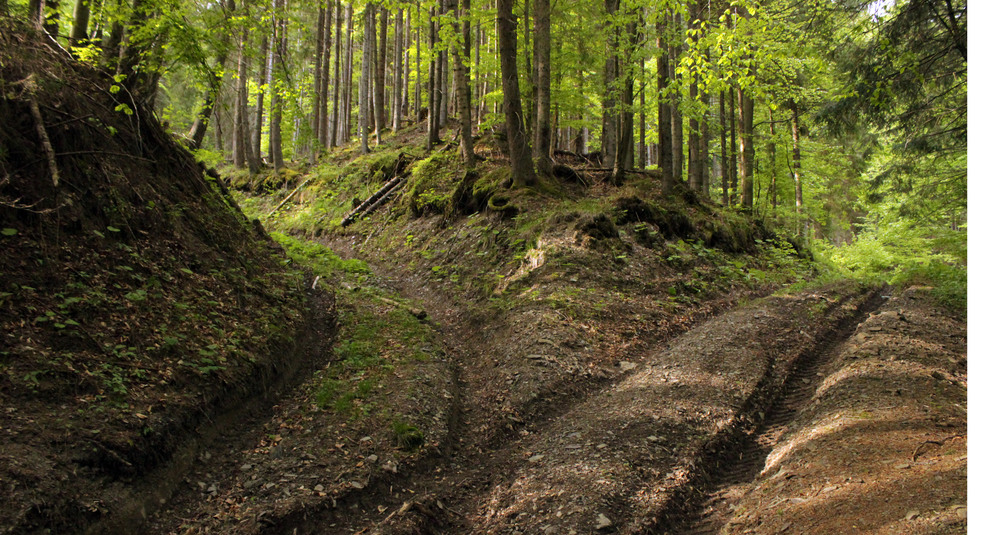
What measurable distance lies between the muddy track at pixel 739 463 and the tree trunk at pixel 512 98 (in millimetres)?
7468

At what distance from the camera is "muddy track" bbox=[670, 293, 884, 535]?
4275 millimetres

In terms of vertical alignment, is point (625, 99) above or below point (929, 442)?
above

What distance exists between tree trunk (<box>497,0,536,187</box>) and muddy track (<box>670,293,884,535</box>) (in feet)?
24.5

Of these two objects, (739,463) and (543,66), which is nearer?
(739,463)

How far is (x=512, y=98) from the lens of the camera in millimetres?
12102

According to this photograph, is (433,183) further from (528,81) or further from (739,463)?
(739,463)

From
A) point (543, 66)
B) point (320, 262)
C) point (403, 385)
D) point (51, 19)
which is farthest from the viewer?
point (543, 66)

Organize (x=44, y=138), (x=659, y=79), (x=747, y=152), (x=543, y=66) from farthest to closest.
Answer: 1. (x=747, y=152)
2. (x=659, y=79)
3. (x=543, y=66)
4. (x=44, y=138)

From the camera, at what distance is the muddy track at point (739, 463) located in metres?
4.28

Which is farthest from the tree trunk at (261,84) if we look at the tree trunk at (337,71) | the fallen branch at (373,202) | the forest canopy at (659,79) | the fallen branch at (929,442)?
the fallen branch at (929,442)

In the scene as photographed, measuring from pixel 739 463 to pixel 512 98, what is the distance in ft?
31.1

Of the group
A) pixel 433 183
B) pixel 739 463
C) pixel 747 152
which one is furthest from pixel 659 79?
pixel 739 463

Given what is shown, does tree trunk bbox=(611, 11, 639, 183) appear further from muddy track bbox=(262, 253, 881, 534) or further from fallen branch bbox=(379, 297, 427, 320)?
muddy track bbox=(262, 253, 881, 534)

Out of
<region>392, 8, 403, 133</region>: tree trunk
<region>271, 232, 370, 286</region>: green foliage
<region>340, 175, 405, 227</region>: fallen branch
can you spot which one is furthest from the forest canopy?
<region>271, 232, 370, 286</region>: green foliage
